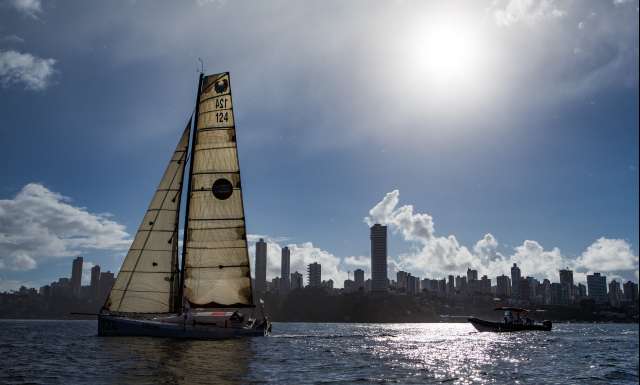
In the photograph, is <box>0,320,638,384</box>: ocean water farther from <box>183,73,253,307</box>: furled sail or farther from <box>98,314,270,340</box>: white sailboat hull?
<box>183,73,253,307</box>: furled sail

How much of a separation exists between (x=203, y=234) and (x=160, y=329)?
9998mm

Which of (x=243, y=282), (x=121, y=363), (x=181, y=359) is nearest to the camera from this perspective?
(x=121, y=363)

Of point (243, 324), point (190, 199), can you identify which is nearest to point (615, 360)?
point (243, 324)

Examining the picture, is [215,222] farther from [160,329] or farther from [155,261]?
[160,329]

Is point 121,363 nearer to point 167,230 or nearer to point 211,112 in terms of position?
point 167,230

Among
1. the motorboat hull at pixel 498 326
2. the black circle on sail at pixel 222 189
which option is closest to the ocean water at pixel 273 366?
the black circle on sail at pixel 222 189

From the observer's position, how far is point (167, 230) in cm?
5150

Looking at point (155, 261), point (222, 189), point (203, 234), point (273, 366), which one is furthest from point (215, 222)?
point (273, 366)

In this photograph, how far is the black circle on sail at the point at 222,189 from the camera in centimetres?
5250

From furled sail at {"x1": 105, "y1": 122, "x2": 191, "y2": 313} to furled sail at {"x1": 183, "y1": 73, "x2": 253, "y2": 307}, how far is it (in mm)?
1530

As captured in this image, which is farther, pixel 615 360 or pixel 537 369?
pixel 615 360

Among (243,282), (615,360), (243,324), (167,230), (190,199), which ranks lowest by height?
(615,360)

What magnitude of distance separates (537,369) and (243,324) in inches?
1060

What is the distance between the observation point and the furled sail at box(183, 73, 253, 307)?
172 ft
